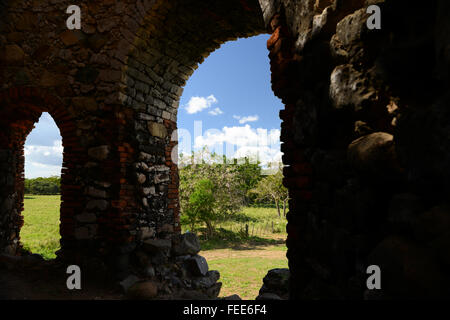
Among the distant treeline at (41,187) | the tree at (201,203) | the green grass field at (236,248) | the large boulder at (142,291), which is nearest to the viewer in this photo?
the large boulder at (142,291)

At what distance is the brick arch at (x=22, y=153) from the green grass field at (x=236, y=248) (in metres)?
2.47

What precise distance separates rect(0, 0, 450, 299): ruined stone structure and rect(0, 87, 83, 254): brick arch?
25mm

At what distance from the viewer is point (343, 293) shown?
6.28ft

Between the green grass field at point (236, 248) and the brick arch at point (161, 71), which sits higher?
the brick arch at point (161, 71)

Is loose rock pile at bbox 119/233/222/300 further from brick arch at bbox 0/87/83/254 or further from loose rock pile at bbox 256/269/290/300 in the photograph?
brick arch at bbox 0/87/83/254

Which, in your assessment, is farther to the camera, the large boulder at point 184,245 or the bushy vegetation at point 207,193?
the bushy vegetation at point 207,193

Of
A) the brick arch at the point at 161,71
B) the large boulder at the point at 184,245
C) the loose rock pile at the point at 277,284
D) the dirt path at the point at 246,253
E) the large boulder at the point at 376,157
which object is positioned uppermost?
the brick arch at the point at 161,71

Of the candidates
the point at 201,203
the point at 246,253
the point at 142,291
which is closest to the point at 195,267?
the point at 142,291

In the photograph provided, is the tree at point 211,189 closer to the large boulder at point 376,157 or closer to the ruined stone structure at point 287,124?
the ruined stone structure at point 287,124

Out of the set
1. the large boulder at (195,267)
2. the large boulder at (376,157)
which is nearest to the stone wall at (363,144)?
the large boulder at (376,157)

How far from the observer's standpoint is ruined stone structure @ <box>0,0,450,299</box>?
4.56ft

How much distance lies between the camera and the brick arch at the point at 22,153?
4.67m

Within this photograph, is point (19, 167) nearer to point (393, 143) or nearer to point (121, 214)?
point (121, 214)
